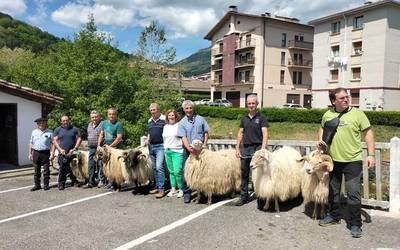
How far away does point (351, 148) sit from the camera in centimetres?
573

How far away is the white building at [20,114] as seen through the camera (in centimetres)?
1265

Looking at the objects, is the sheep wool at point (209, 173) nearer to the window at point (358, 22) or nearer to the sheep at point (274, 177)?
the sheep at point (274, 177)

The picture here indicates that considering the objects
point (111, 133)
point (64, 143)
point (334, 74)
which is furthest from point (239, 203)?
point (334, 74)

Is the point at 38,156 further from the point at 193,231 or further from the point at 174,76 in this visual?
the point at 174,76

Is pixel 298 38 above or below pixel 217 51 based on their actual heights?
above

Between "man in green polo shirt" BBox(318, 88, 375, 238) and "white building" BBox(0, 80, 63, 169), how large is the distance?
33.4 feet

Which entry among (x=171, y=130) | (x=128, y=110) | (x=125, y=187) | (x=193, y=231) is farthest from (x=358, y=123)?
(x=128, y=110)

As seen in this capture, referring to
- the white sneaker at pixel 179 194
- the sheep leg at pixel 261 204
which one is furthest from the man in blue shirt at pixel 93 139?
the sheep leg at pixel 261 204

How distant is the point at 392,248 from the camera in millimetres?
5230

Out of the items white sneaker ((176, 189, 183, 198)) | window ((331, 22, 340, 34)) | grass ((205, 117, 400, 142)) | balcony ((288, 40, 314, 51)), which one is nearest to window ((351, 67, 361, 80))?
window ((331, 22, 340, 34))

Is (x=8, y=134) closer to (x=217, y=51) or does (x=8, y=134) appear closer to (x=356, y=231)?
(x=356, y=231)

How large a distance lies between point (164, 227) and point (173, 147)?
2.04 metres

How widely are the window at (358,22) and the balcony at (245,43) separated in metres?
16.3

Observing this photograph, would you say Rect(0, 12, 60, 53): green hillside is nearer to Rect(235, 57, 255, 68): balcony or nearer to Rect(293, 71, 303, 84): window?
Rect(235, 57, 255, 68): balcony
